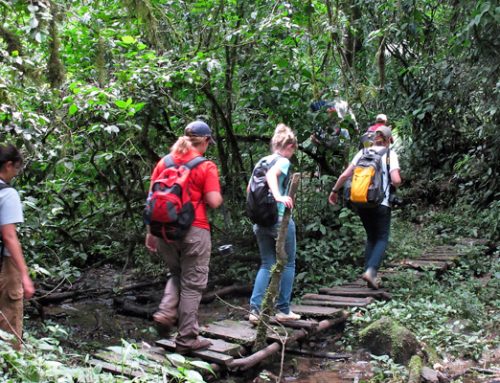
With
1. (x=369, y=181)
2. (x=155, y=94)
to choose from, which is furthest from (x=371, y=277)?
(x=155, y=94)

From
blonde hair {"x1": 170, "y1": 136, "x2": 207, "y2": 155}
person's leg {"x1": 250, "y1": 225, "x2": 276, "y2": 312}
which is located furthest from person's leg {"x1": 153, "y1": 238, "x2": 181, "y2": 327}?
person's leg {"x1": 250, "y1": 225, "x2": 276, "y2": 312}

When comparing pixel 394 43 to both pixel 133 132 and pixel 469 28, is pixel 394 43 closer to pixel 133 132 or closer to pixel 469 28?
pixel 469 28

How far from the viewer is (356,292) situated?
674cm

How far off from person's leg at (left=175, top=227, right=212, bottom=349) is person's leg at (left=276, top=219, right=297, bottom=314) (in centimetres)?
96

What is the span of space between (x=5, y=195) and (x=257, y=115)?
5182 mm

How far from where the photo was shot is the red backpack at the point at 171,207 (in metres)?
4.51

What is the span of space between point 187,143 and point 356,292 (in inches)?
124

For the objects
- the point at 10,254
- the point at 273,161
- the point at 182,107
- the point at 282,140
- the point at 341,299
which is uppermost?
the point at 182,107

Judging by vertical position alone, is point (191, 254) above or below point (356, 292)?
above

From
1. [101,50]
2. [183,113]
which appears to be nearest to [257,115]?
[183,113]

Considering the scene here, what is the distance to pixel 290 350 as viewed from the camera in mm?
5625

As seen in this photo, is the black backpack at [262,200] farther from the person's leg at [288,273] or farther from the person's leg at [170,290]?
the person's leg at [170,290]

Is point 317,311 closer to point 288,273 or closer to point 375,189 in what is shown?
point 288,273

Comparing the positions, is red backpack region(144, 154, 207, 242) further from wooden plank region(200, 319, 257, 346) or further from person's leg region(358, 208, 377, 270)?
person's leg region(358, 208, 377, 270)
